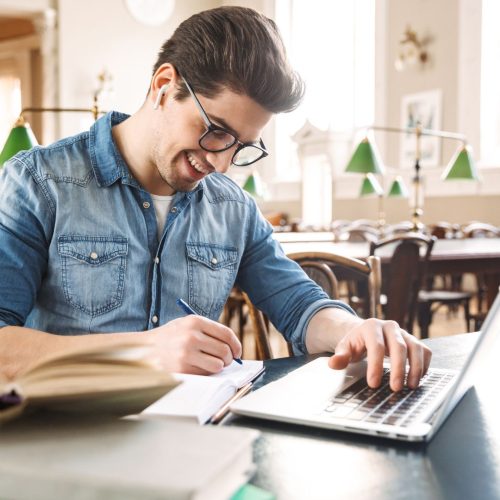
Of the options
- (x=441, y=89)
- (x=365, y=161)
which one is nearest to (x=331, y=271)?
(x=365, y=161)

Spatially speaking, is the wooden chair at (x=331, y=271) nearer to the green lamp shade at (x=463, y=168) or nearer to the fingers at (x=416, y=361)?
the fingers at (x=416, y=361)

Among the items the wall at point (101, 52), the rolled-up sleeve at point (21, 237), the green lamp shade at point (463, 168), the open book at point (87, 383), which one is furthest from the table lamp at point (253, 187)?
the open book at point (87, 383)

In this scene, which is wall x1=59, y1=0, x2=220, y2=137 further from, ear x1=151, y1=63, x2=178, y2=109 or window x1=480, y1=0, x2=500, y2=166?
ear x1=151, y1=63, x2=178, y2=109

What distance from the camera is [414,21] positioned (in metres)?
8.62

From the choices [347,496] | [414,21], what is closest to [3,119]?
[414,21]

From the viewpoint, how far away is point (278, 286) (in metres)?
1.40

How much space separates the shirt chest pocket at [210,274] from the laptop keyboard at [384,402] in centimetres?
52

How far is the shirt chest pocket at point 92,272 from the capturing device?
1203mm

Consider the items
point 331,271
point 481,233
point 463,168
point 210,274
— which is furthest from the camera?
point 481,233

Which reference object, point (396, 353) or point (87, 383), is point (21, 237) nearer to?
point (396, 353)

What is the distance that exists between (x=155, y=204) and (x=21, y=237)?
29 centimetres

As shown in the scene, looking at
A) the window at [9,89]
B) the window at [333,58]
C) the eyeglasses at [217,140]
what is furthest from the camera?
the window at [9,89]

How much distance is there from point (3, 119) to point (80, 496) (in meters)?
13.9

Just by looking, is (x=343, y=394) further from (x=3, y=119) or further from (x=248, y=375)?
(x=3, y=119)
